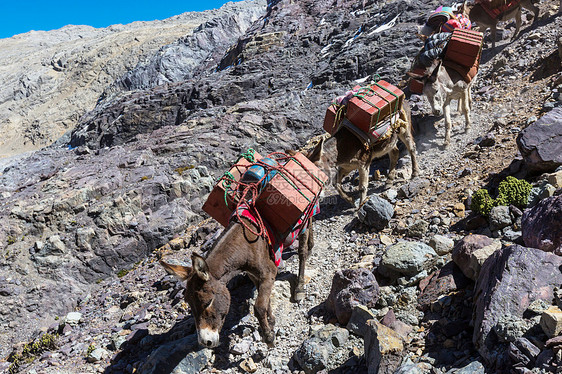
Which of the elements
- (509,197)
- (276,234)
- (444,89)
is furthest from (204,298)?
(444,89)

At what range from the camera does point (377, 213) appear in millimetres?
8289

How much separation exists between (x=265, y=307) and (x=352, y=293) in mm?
1460

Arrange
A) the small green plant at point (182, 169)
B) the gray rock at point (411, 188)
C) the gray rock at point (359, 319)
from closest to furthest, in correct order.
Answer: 1. the gray rock at point (359, 319)
2. the gray rock at point (411, 188)
3. the small green plant at point (182, 169)

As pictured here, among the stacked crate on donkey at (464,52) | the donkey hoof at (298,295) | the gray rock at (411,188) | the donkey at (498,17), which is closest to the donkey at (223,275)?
the donkey hoof at (298,295)

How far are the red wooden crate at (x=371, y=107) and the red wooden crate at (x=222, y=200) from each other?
3.04 metres

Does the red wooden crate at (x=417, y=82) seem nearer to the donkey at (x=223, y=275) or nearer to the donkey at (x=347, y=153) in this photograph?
the donkey at (x=347, y=153)

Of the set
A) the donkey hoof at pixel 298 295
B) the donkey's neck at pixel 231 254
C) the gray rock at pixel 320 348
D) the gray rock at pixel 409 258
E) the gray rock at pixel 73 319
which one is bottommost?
the donkey hoof at pixel 298 295

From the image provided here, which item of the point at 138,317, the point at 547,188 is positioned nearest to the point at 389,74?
the point at 547,188

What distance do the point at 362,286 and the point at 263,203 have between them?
7.17ft

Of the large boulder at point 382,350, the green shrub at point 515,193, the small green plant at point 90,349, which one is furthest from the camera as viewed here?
the small green plant at point 90,349

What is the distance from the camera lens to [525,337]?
362 centimetres

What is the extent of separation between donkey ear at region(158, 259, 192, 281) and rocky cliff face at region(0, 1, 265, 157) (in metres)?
41.9

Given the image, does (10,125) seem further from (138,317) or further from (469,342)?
(469,342)

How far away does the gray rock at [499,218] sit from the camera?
641cm
